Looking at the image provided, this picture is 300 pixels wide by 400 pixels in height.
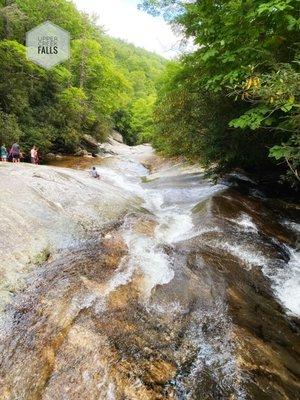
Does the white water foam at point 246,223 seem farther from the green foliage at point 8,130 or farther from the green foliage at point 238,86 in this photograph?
the green foliage at point 8,130

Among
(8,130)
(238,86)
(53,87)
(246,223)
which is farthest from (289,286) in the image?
(53,87)

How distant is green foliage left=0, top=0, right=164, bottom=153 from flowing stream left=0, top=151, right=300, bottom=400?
14.7 meters

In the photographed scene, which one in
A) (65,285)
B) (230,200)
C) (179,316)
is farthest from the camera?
(230,200)

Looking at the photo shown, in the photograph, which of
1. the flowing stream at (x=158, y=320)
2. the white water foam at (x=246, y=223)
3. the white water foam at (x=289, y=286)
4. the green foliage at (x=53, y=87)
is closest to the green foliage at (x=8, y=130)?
the green foliage at (x=53, y=87)

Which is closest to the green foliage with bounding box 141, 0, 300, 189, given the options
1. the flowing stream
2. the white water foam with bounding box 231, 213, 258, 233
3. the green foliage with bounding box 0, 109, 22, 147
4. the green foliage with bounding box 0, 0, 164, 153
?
the white water foam with bounding box 231, 213, 258, 233

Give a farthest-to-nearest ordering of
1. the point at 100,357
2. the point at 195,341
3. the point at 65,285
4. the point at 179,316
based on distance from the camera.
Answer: the point at 65,285, the point at 179,316, the point at 195,341, the point at 100,357

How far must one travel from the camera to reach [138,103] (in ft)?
172

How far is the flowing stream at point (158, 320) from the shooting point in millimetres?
3480

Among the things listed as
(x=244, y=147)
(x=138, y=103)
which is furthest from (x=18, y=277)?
(x=138, y=103)

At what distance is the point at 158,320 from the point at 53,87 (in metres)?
24.2

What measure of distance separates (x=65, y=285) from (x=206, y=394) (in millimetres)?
2641

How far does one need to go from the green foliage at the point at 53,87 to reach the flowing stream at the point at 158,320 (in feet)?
48.1

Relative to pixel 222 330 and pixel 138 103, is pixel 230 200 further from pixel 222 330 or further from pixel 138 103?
pixel 138 103

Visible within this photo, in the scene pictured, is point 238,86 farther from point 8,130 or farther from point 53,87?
point 53,87
